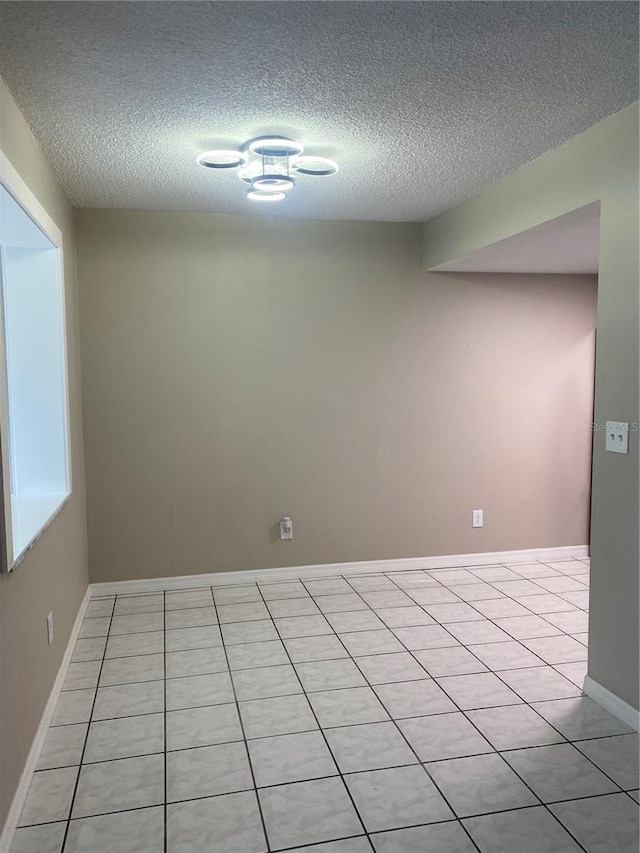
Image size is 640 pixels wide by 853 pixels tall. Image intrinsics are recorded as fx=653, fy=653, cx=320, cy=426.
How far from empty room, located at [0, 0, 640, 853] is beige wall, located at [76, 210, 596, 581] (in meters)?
0.02

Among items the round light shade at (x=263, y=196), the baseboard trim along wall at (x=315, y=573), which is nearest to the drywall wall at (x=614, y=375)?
the baseboard trim along wall at (x=315, y=573)

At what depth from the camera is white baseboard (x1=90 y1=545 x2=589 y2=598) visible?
4031 millimetres

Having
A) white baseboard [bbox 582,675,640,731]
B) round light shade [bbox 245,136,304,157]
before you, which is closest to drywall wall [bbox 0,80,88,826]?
round light shade [bbox 245,136,304,157]

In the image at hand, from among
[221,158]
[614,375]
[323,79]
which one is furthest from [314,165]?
[614,375]

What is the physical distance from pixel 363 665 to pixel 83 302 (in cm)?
258

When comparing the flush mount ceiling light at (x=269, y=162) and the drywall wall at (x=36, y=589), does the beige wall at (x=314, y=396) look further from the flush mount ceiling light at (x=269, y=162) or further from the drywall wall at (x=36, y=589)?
the flush mount ceiling light at (x=269, y=162)

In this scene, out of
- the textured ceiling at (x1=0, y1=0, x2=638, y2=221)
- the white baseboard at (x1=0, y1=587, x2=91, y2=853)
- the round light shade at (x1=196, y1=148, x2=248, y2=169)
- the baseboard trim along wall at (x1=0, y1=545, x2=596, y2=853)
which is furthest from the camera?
the baseboard trim along wall at (x1=0, y1=545, x2=596, y2=853)

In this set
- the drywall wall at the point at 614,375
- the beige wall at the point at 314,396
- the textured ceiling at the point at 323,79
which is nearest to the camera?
the textured ceiling at the point at 323,79

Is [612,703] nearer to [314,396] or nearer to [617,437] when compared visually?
[617,437]

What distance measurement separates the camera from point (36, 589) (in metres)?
2.40

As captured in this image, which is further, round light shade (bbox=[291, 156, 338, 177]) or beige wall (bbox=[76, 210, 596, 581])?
beige wall (bbox=[76, 210, 596, 581])

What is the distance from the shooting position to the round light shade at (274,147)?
101 inches

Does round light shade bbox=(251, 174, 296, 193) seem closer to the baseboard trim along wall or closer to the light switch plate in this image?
the light switch plate

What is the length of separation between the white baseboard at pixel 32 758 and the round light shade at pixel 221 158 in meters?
2.25
